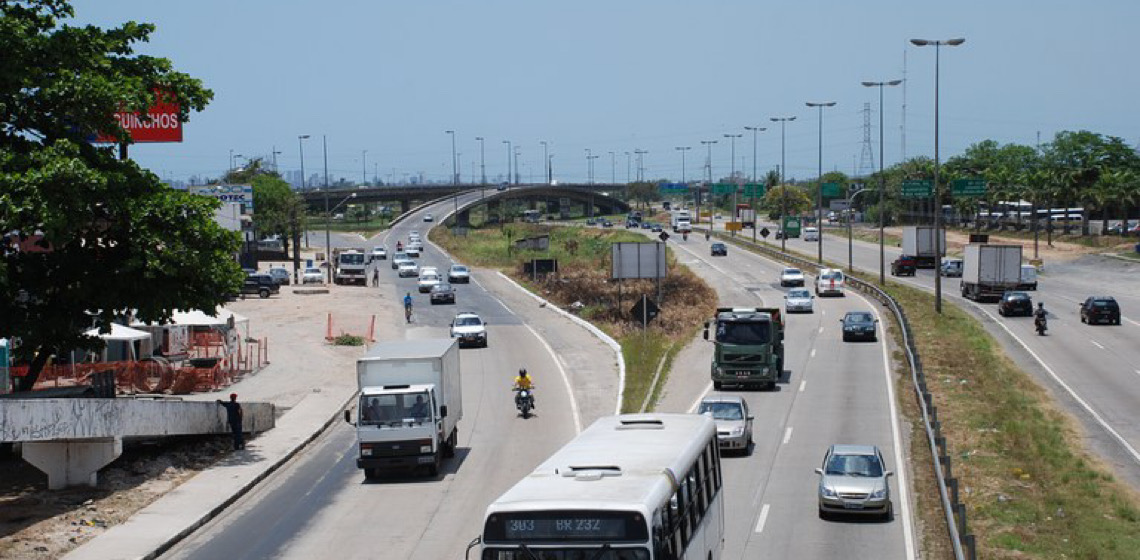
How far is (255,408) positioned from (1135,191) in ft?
349

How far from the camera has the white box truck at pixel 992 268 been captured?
74.8 m

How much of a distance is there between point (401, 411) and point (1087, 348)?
1468 inches

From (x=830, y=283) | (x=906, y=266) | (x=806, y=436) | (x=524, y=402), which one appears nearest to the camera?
(x=806, y=436)

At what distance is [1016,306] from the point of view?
227 ft

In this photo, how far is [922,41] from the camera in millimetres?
58656

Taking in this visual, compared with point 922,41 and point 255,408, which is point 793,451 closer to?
point 255,408

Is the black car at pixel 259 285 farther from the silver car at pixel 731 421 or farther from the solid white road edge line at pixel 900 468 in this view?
the silver car at pixel 731 421

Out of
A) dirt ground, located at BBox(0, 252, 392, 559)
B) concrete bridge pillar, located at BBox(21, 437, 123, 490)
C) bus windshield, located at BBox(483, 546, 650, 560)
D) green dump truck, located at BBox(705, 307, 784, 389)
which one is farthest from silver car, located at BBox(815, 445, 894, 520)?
green dump truck, located at BBox(705, 307, 784, 389)

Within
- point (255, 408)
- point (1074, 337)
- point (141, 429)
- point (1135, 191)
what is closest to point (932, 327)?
point (1074, 337)

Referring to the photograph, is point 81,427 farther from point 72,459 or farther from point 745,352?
point 745,352

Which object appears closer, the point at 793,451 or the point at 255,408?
the point at 793,451

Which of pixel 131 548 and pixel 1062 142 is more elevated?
pixel 1062 142

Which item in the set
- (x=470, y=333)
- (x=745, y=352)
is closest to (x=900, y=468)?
(x=745, y=352)

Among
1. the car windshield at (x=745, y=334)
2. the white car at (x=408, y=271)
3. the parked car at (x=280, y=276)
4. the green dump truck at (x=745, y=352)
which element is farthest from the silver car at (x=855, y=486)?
the white car at (x=408, y=271)
